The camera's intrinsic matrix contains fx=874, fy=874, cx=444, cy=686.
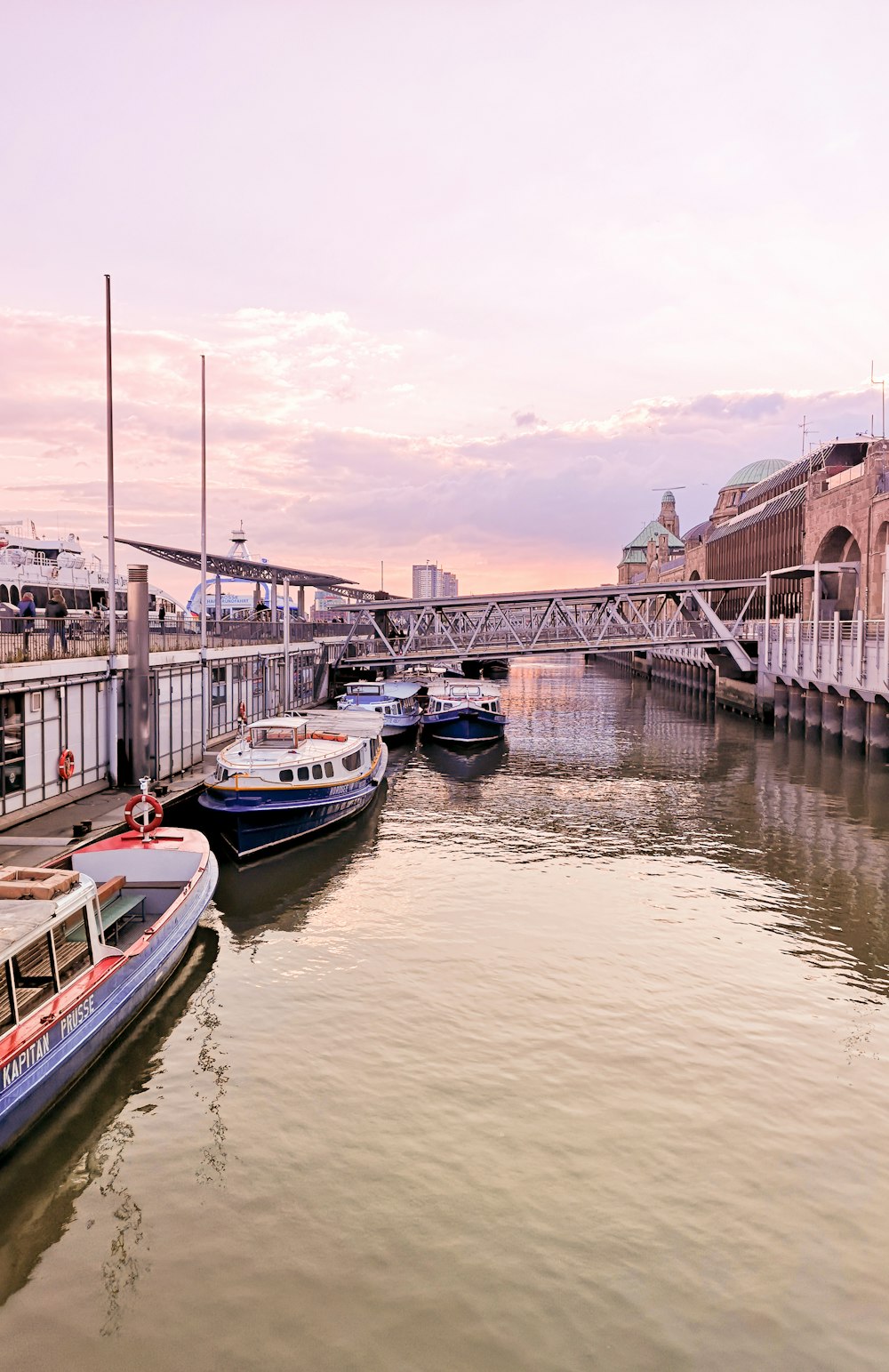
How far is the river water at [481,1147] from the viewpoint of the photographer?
10.0 m

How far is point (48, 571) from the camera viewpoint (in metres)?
55.2

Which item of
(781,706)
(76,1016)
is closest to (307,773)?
(76,1016)

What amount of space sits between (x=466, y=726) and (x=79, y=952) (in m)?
42.3

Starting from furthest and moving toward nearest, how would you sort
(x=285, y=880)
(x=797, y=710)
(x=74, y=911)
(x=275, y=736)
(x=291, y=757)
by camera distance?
1. (x=797, y=710)
2. (x=275, y=736)
3. (x=291, y=757)
4. (x=285, y=880)
5. (x=74, y=911)

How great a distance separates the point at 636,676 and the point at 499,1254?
14064cm

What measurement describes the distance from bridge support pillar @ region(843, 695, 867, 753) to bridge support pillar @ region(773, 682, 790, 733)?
13.4 m

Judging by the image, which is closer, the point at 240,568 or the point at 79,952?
the point at 79,952

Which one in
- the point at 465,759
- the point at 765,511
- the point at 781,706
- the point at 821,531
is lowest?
the point at 465,759

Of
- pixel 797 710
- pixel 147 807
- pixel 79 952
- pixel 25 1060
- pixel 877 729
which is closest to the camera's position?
pixel 25 1060

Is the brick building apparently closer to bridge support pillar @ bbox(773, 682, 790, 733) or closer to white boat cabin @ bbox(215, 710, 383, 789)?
bridge support pillar @ bbox(773, 682, 790, 733)

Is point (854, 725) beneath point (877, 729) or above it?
beneath

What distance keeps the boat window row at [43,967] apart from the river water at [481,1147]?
2.01 meters

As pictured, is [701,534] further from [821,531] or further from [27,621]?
[27,621]

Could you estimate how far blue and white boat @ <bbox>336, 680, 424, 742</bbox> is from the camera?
5741 centimetres
